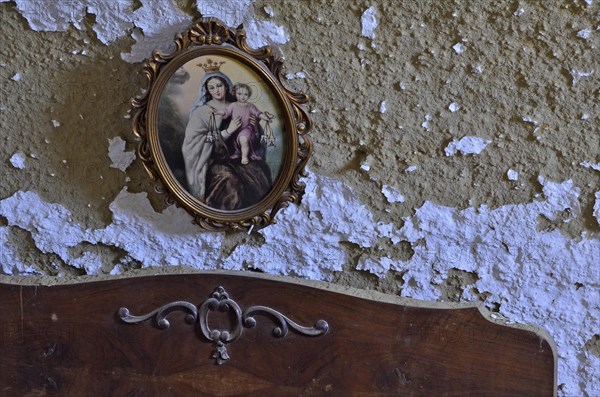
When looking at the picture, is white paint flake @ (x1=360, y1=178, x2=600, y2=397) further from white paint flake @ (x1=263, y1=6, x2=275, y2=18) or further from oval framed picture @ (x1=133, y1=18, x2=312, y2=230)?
white paint flake @ (x1=263, y1=6, x2=275, y2=18)

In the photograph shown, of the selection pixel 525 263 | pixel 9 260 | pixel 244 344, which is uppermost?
pixel 525 263

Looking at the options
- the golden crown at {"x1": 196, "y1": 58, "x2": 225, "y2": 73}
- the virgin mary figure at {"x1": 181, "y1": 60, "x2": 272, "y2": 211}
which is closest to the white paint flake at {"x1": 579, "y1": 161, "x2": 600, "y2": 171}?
the virgin mary figure at {"x1": 181, "y1": 60, "x2": 272, "y2": 211}

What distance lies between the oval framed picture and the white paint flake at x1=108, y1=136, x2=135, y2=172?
0.05m

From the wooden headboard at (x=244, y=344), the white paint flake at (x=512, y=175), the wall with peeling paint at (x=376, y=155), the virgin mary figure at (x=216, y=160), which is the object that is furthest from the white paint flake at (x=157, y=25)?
the white paint flake at (x=512, y=175)

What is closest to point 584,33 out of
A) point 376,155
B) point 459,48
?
point 459,48

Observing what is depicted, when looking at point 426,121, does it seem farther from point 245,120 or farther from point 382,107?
point 245,120

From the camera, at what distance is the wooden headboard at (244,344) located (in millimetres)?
1329

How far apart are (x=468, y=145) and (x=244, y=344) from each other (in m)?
0.61

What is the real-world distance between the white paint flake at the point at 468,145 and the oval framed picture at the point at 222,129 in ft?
0.95

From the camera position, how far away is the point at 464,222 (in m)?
1.39

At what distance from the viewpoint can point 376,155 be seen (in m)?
1.40

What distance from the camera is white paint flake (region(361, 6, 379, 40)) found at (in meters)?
→ 1.36

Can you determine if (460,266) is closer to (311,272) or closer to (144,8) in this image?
(311,272)

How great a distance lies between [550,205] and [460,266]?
0.70ft
